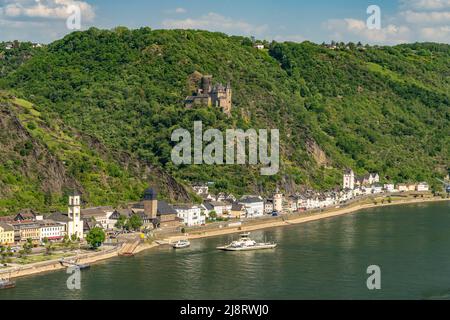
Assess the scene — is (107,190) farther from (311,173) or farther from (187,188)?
(311,173)

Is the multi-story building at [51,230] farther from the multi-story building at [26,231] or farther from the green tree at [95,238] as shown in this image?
the green tree at [95,238]

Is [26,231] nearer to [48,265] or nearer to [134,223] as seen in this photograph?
[48,265]

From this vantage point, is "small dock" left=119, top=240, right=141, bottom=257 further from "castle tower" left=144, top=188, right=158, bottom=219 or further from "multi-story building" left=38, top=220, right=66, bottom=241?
"castle tower" left=144, top=188, right=158, bottom=219

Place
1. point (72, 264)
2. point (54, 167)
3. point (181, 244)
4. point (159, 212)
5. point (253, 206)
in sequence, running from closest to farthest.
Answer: point (72, 264), point (181, 244), point (54, 167), point (159, 212), point (253, 206)

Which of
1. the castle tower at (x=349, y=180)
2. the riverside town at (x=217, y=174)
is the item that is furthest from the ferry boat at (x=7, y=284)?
the castle tower at (x=349, y=180)

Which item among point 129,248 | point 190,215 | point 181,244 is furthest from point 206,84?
point 129,248
